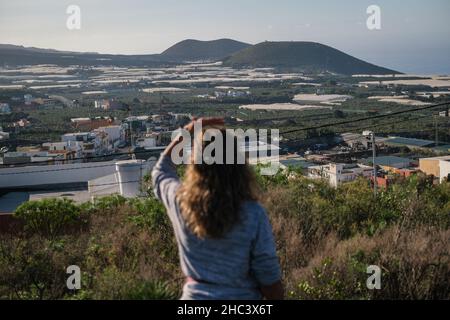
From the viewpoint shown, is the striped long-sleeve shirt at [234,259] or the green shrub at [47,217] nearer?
the striped long-sleeve shirt at [234,259]

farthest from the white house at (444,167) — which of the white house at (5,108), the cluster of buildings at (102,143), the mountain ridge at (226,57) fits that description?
the mountain ridge at (226,57)

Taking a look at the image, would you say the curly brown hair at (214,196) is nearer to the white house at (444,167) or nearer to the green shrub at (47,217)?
the green shrub at (47,217)

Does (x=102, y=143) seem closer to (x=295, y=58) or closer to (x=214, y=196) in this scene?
(x=214, y=196)

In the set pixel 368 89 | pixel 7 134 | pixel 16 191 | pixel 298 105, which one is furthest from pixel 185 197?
pixel 368 89

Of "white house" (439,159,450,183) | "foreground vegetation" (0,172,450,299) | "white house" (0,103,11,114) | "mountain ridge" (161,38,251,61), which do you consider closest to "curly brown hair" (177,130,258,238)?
"foreground vegetation" (0,172,450,299)

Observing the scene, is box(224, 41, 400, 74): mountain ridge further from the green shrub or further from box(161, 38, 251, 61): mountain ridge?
the green shrub
